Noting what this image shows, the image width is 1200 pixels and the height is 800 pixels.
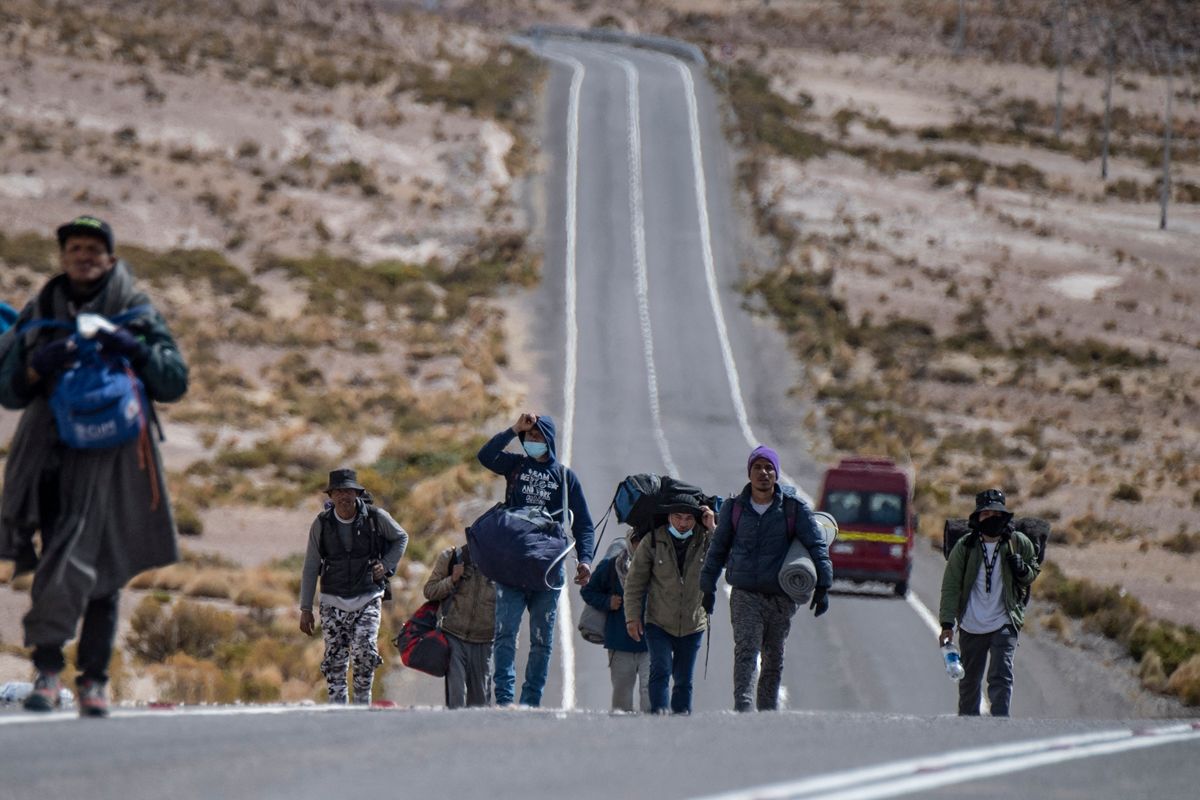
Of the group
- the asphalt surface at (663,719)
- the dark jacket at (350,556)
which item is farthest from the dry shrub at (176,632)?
the dark jacket at (350,556)

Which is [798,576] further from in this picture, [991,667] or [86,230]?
[86,230]

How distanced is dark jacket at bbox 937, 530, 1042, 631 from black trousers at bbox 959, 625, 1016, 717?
6.3 inches

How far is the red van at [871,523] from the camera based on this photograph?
24.0 m

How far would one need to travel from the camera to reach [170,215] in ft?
180

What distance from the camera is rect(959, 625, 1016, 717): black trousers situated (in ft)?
40.2

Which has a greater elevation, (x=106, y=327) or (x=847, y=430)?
(x=106, y=327)

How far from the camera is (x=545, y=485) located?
37.6 feet

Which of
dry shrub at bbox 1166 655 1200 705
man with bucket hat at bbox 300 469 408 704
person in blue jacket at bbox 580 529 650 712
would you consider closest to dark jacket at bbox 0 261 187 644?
man with bucket hat at bbox 300 469 408 704

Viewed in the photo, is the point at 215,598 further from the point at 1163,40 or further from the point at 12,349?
the point at 1163,40

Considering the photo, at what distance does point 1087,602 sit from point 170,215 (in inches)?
1498

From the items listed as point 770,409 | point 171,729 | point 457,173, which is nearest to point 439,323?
point 770,409

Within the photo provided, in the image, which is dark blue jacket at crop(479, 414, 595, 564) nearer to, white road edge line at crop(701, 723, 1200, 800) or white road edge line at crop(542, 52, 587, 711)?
white road edge line at crop(542, 52, 587, 711)

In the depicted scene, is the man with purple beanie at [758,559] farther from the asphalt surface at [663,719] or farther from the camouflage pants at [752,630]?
the asphalt surface at [663,719]

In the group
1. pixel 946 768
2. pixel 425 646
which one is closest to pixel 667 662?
pixel 425 646
